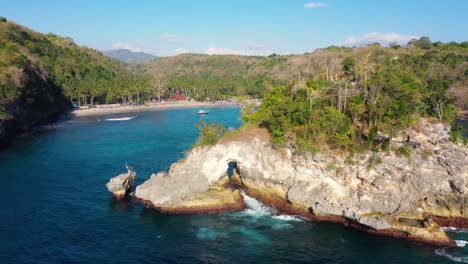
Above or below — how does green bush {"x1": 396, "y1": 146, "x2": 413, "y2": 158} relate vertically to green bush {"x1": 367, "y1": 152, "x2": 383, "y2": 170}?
above

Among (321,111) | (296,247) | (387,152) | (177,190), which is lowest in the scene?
(296,247)

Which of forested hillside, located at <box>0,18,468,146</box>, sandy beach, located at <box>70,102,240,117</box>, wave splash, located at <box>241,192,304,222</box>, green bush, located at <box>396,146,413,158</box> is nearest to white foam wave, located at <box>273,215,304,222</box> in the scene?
wave splash, located at <box>241,192,304,222</box>

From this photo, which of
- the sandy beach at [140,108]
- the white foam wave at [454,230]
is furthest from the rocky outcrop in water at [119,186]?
the sandy beach at [140,108]

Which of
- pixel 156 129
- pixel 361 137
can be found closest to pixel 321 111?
pixel 361 137

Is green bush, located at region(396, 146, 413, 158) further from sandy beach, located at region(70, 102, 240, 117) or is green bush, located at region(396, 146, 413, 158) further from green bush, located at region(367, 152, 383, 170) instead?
sandy beach, located at region(70, 102, 240, 117)

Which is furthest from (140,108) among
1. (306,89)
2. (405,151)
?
(405,151)

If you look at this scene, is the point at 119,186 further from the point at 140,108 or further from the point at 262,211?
the point at 140,108

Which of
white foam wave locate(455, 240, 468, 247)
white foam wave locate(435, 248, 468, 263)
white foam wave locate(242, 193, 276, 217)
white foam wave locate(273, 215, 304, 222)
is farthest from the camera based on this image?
white foam wave locate(242, 193, 276, 217)

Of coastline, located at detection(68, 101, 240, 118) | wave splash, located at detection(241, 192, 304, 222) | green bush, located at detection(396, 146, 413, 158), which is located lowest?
wave splash, located at detection(241, 192, 304, 222)

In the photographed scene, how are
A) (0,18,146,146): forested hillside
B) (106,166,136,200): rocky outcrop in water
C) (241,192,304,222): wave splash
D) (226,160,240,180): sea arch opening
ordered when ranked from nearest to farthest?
(241,192,304,222): wave splash, (106,166,136,200): rocky outcrop in water, (226,160,240,180): sea arch opening, (0,18,146,146): forested hillside

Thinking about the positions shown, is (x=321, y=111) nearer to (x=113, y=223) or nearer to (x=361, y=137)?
(x=361, y=137)
